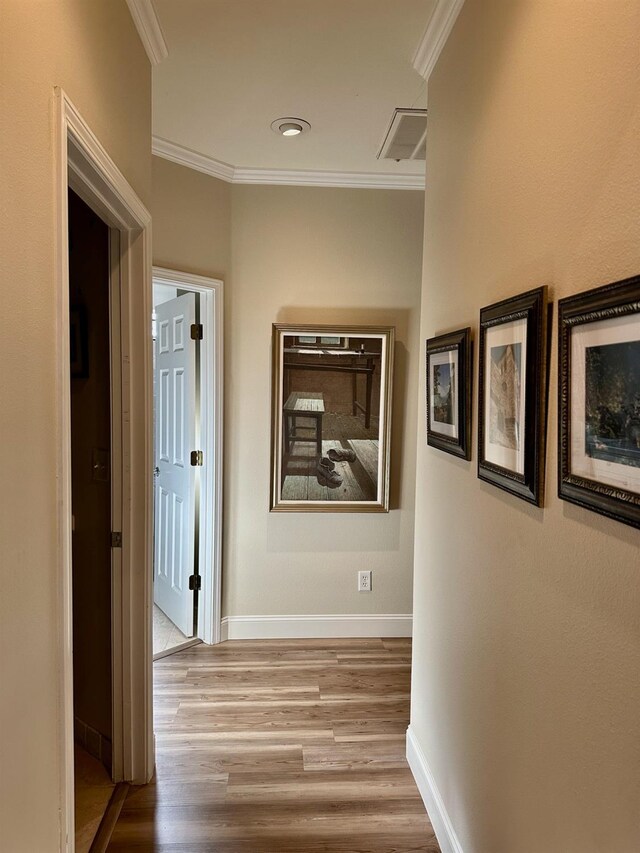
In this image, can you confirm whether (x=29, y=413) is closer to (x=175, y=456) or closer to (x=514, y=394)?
(x=514, y=394)

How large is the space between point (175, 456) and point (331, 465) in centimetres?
95

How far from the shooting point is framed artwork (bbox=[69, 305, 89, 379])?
2074 mm

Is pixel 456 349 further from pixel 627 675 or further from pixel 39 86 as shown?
pixel 39 86

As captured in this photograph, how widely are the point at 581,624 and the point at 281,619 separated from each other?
2.51 meters

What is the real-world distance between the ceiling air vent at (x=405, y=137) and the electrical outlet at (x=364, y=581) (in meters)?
2.28

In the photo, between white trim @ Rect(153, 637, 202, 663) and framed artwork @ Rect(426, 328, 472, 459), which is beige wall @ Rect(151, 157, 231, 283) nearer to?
framed artwork @ Rect(426, 328, 472, 459)

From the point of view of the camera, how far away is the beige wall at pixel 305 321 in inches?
122

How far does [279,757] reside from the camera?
86.7 inches

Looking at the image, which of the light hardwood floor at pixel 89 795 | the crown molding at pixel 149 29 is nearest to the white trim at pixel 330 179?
the crown molding at pixel 149 29

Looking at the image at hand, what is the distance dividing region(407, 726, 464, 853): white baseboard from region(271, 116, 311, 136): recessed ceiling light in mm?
2641

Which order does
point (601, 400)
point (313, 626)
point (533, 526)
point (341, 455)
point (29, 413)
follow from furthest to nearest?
point (313, 626)
point (341, 455)
point (533, 526)
point (29, 413)
point (601, 400)

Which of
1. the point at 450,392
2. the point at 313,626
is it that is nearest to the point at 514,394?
the point at 450,392

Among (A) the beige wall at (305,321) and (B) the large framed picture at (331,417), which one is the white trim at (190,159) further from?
(B) the large framed picture at (331,417)

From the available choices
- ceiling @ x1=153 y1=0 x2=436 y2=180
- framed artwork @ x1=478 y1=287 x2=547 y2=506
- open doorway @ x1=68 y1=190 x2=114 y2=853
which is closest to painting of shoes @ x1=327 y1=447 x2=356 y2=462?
open doorway @ x1=68 y1=190 x2=114 y2=853
